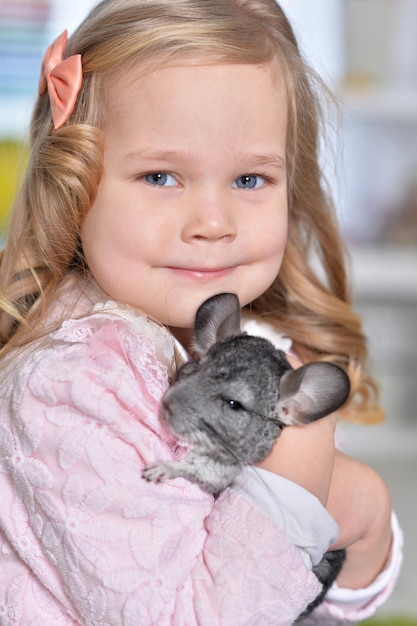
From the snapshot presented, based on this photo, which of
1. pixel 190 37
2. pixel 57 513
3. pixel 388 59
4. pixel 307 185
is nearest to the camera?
pixel 57 513

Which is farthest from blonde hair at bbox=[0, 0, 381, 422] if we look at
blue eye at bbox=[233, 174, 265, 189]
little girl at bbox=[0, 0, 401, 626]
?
blue eye at bbox=[233, 174, 265, 189]

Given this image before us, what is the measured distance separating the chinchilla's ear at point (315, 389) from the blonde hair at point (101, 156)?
32cm

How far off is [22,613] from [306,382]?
400mm

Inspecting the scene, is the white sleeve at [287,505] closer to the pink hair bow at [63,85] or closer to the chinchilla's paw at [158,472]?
the chinchilla's paw at [158,472]

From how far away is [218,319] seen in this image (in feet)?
3.25

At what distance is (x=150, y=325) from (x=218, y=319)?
8 cm

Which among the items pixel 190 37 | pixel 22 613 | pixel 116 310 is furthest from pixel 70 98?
pixel 22 613

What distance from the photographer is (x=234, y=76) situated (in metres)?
1.00

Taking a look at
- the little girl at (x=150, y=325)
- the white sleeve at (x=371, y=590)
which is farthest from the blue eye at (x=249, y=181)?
the white sleeve at (x=371, y=590)

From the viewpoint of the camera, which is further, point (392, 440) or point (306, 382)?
point (392, 440)

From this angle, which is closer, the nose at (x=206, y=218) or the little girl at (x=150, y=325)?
the little girl at (x=150, y=325)

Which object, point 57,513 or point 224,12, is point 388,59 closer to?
point 224,12

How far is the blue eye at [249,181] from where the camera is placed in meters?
1.04

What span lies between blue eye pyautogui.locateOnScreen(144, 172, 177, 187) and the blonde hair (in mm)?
67
